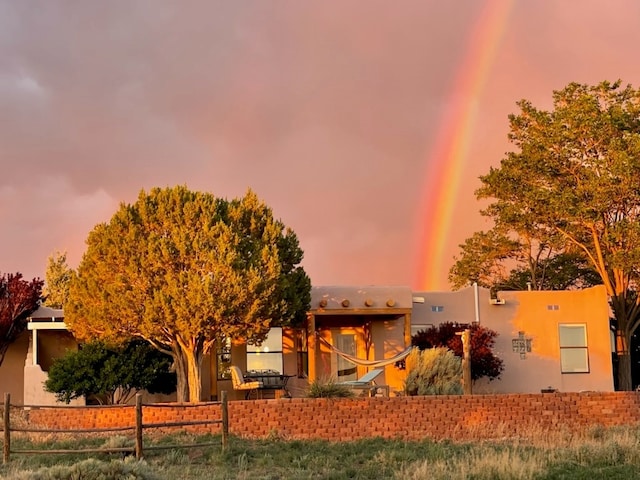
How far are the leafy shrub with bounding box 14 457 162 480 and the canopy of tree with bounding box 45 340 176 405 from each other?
29.1 feet

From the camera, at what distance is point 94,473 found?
10.7 meters

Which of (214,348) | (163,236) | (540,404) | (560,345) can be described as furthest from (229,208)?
(560,345)

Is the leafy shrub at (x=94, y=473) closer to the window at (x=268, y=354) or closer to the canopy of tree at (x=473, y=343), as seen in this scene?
the window at (x=268, y=354)

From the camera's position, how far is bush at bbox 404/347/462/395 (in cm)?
1775

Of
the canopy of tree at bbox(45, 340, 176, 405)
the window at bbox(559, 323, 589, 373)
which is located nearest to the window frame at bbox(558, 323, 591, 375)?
the window at bbox(559, 323, 589, 373)

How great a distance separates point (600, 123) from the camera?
954 inches

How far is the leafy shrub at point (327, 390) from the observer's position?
16.5 metres

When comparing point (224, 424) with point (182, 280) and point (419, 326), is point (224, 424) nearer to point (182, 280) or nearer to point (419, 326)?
point (182, 280)

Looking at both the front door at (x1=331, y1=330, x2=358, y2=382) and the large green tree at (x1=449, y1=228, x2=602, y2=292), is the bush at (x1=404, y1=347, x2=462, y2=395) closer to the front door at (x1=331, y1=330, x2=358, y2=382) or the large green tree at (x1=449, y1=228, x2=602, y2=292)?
the front door at (x1=331, y1=330, x2=358, y2=382)

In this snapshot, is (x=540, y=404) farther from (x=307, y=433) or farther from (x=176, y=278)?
(x=176, y=278)

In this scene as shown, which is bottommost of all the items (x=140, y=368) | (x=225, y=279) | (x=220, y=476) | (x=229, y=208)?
(x=220, y=476)

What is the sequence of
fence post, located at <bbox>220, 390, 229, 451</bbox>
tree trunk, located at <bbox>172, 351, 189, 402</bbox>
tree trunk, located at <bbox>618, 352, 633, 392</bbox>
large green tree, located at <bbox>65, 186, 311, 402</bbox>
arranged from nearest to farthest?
fence post, located at <bbox>220, 390, 229, 451</bbox>
large green tree, located at <bbox>65, 186, 311, 402</bbox>
tree trunk, located at <bbox>172, 351, 189, 402</bbox>
tree trunk, located at <bbox>618, 352, 633, 392</bbox>

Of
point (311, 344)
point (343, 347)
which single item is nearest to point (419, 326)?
point (343, 347)

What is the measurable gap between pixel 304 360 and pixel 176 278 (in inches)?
218
